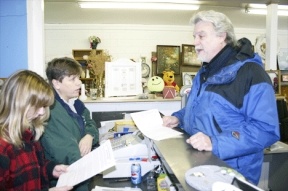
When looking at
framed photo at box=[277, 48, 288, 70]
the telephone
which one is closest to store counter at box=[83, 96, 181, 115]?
the telephone

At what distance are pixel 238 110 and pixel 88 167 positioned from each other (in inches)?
29.1

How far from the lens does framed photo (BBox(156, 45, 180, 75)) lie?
21.8 ft

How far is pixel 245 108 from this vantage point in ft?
3.86

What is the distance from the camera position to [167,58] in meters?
6.71

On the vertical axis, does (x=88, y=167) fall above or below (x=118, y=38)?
below

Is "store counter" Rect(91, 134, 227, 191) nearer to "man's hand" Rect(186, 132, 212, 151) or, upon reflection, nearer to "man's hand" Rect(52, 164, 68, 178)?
"man's hand" Rect(186, 132, 212, 151)

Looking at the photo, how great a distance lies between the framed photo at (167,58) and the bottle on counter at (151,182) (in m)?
5.13

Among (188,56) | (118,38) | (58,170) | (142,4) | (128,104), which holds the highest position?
(142,4)

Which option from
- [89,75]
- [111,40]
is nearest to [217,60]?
[89,75]

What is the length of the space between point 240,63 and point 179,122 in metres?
0.53

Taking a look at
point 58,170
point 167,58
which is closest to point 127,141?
point 58,170

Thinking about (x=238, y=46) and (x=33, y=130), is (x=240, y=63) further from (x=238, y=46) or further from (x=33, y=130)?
(x=33, y=130)

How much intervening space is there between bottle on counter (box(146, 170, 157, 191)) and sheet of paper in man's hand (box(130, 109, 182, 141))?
1.07ft

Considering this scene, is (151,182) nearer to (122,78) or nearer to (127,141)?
(127,141)
